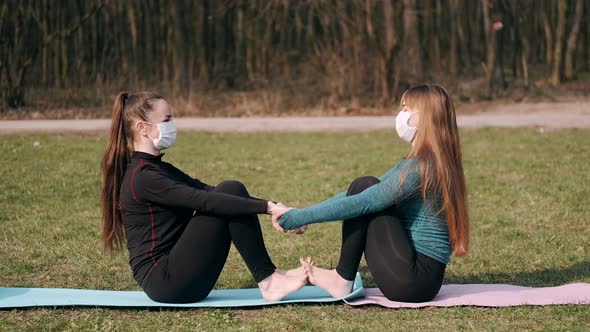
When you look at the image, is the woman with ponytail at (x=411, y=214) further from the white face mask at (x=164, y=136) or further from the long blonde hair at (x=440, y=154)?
the white face mask at (x=164, y=136)

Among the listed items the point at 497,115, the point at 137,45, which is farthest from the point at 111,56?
the point at 497,115

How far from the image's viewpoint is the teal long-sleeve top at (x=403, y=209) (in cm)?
504

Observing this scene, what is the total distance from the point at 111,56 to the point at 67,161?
11269 millimetres

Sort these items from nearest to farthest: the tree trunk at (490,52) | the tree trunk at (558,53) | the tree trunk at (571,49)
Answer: the tree trunk at (490,52)
the tree trunk at (558,53)
the tree trunk at (571,49)

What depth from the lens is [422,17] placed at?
28.4 metres

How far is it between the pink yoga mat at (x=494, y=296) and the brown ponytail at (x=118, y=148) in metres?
1.51

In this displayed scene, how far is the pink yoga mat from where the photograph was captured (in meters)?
5.28

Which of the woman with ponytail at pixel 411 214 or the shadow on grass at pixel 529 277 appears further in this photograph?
the shadow on grass at pixel 529 277

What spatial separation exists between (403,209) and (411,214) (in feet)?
0.18

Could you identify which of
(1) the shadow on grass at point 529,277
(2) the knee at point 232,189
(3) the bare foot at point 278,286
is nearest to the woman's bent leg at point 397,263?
(3) the bare foot at point 278,286

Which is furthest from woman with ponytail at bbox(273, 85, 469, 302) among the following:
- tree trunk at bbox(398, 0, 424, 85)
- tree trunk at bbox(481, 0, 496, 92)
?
tree trunk at bbox(481, 0, 496, 92)

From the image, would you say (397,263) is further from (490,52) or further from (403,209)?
(490,52)

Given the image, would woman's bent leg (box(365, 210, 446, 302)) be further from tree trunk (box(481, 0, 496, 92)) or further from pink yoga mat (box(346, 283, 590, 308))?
tree trunk (box(481, 0, 496, 92))

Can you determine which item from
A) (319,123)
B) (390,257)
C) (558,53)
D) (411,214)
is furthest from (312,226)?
(558,53)
